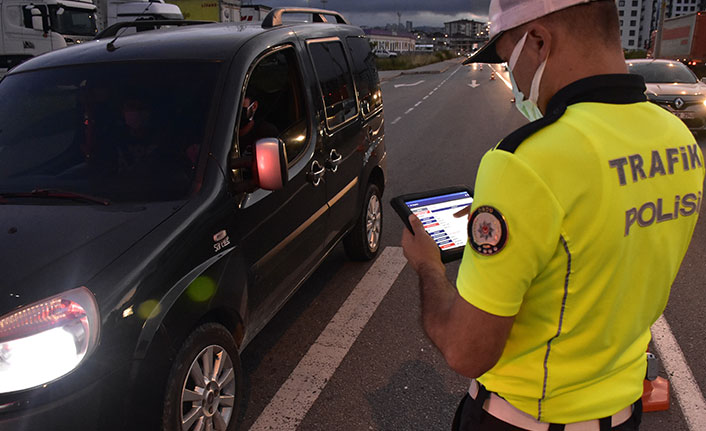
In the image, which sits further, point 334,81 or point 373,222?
point 373,222

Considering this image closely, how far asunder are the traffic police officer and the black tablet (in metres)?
0.40

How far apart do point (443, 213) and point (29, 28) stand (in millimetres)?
20355

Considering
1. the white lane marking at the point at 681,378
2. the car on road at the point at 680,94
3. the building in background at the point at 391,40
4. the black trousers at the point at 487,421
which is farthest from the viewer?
the building in background at the point at 391,40

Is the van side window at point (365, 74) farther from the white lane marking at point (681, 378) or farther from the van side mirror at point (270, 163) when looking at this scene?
the white lane marking at point (681, 378)

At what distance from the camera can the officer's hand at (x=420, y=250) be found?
148cm

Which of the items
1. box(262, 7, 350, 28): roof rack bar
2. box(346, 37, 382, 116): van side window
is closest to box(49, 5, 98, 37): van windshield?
box(262, 7, 350, 28): roof rack bar

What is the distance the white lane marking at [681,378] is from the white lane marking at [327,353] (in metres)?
1.98

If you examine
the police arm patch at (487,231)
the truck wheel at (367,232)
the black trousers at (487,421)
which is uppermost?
the police arm patch at (487,231)

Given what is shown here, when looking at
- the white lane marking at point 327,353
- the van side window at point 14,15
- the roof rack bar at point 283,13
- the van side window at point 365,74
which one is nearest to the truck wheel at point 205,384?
the white lane marking at point 327,353

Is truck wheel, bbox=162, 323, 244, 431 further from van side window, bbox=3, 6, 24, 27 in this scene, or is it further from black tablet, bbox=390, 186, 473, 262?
van side window, bbox=3, 6, 24, 27

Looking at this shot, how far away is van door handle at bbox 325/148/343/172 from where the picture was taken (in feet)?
13.4

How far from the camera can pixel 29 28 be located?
18312mm

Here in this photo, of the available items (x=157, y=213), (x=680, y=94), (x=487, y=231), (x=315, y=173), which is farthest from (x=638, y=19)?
(x=487, y=231)

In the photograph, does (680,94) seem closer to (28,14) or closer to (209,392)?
(209,392)
